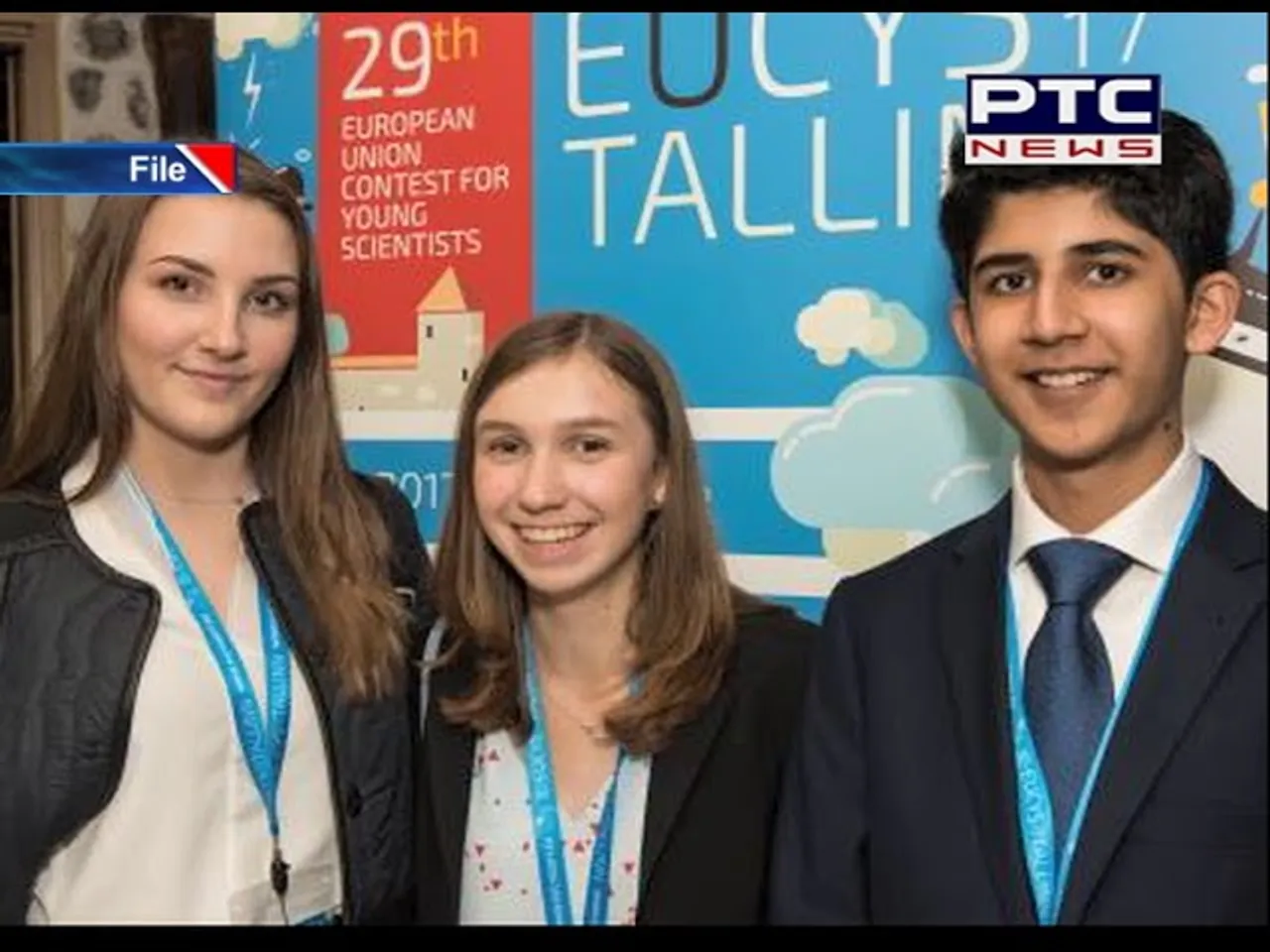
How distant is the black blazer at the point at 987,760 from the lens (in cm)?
131

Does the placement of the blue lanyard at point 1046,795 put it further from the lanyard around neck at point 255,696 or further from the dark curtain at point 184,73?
the dark curtain at point 184,73

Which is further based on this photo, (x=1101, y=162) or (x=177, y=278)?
(x=177, y=278)

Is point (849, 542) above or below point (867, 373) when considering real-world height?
below

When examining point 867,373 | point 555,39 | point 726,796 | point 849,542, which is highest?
point 555,39

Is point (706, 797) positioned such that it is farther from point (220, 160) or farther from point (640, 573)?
point (220, 160)

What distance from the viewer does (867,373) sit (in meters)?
1.85

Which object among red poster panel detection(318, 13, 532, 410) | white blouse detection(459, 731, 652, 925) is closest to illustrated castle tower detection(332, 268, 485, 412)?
red poster panel detection(318, 13, 532, 410)

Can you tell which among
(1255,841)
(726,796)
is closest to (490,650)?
(726,796)

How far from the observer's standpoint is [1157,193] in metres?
1.43

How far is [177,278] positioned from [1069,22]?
1036mm

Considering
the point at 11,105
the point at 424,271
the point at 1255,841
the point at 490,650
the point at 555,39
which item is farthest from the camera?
the point at 11,105

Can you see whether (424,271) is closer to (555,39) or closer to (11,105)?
(555,39)

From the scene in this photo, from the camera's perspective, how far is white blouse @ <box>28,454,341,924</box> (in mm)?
1536

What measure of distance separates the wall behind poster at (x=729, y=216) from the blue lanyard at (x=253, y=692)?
58 centimetres
